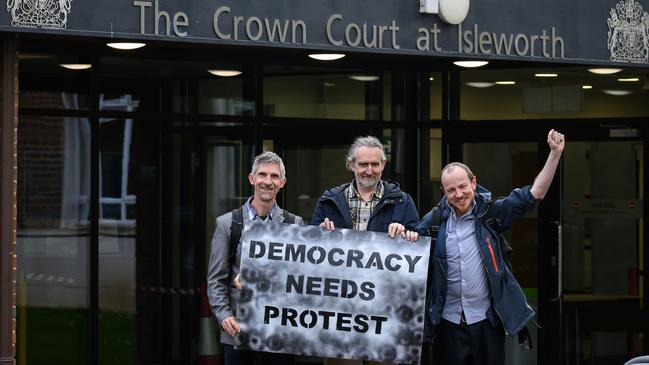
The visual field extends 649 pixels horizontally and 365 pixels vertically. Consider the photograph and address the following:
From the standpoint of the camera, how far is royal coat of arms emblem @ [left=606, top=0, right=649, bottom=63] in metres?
10.3

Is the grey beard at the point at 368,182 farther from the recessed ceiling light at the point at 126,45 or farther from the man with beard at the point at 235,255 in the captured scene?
the recessed ceiling light at the point at 126,45

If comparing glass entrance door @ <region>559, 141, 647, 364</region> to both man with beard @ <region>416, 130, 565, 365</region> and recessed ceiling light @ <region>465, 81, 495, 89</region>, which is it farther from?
man with beard @ <region>416, 130, 565, 365</region>

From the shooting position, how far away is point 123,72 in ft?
34.3

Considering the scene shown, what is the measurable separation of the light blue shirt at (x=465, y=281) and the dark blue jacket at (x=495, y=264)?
36mm

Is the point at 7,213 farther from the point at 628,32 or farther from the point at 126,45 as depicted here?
the point at 628,32

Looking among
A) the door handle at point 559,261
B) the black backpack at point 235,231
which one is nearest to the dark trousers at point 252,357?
the black backpack at point 235,231

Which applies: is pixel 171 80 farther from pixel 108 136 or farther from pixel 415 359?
pixel 415 359

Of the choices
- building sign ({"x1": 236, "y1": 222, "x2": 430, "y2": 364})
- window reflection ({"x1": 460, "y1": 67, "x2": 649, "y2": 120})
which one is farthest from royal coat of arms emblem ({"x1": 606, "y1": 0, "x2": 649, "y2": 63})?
building sign ({"x1": 236, "y1": 222, "x2": 430, "y2": 364})

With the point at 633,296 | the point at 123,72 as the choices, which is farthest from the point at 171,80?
the point at 633,296

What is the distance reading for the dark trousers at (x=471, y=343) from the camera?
740 centimetres

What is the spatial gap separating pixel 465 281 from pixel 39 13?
134 inches

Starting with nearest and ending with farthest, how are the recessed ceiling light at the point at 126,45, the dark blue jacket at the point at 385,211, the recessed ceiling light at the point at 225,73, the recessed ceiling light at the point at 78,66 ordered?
the dark blue jacket at the point at 385,211
the recessed ceiling light at the point at 126,45
the recessed ceiling light at the point at 78,66
the recessed ceiling light at the point at 225,73

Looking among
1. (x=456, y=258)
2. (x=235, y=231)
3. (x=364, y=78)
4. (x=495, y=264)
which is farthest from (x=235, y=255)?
(x=364, y=78)

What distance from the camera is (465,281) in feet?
24.2
